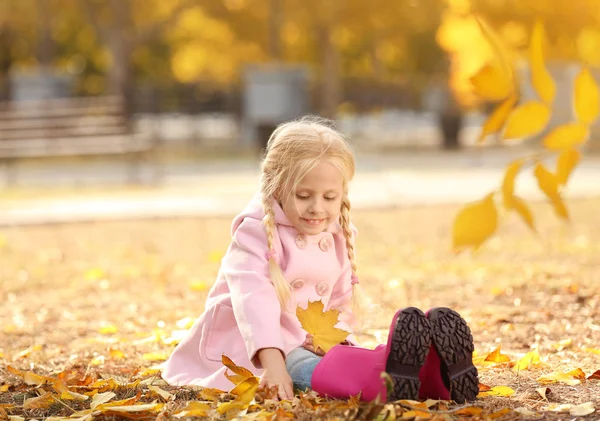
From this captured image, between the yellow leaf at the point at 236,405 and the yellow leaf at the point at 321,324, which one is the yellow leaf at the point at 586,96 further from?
the yellow leaf at the point at 236,405

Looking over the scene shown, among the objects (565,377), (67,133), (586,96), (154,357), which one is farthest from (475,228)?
(67,133)

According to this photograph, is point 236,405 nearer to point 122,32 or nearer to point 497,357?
point 497,357

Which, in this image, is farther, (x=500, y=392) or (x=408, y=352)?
(x=500, y=392)

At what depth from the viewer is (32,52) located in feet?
121

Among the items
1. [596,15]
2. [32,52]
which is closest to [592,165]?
[596,15]

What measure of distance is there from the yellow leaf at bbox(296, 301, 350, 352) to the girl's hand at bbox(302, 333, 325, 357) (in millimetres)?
138

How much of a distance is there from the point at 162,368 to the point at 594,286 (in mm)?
2457

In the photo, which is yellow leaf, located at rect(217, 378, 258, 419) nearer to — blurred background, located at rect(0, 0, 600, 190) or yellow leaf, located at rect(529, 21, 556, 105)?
yellow leaf, located at rect(529, 21, 556, 105)

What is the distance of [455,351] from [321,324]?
429 millimetres

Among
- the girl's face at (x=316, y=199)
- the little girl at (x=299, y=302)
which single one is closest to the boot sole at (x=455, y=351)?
the little girl at (x=299, y=302)

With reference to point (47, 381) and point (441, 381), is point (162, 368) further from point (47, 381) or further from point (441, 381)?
point (441, 381)

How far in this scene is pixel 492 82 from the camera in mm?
1958

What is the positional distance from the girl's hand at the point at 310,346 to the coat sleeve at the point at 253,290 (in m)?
0.17

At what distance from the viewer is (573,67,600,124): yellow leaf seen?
6.59 feet
